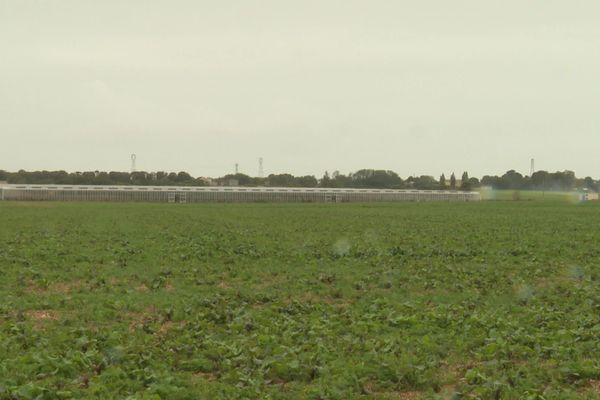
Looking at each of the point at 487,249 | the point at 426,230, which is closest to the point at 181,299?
the point at 487,249

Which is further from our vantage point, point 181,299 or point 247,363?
point 181,299

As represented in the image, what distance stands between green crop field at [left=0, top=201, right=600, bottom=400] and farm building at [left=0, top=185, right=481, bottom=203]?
11754 centimetres

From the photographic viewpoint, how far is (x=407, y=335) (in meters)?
11.3

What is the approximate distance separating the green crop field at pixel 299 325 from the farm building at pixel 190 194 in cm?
11754

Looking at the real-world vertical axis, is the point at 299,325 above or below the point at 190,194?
below

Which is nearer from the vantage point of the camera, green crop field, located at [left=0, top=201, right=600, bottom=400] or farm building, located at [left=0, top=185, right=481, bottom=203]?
green crop field, located at [left=0, top=201, right=600, bottom=400]

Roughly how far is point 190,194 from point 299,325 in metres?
133

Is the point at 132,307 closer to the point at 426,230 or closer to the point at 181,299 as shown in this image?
the point at 181,299

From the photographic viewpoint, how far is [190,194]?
14288 centimetres

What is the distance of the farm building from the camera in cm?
13750

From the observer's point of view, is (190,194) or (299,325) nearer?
(299,325)

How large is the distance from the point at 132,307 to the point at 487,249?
672 inches

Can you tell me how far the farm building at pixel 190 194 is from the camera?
451 ft

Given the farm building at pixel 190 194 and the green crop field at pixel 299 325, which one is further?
the farm building at pixel 190 194
